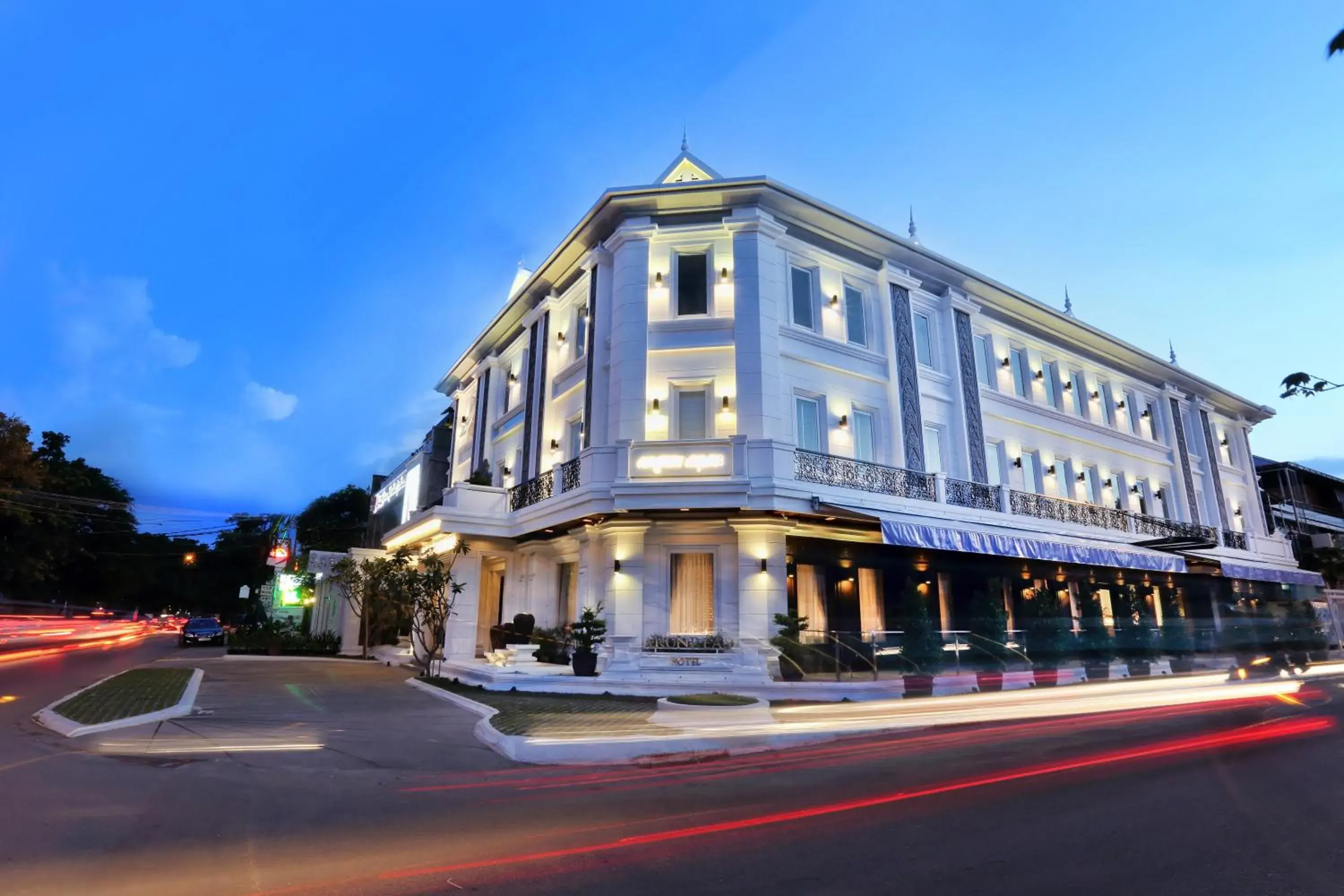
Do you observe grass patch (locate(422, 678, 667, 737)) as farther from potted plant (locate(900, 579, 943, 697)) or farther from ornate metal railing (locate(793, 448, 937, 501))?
ornate metal railing (locate(793, 448, 937, 501))

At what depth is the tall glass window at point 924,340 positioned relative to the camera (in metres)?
20.8

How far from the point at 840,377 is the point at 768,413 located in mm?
3196

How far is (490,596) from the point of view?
22.3 meters

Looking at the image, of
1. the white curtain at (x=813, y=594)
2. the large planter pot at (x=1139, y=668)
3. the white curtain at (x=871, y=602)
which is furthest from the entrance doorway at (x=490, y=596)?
the large planter pot at (x=1139, y=668)

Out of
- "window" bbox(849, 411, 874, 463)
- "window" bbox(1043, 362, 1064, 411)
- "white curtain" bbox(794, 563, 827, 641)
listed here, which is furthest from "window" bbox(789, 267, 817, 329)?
"window" bbox(1043, 362, 1064, 411)

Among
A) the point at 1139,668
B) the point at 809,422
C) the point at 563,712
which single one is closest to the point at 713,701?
the point at 563,712

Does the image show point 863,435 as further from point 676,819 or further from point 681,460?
point 676,819

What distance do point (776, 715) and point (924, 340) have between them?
14.1 metres

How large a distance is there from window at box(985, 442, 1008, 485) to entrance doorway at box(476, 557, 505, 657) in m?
15.2

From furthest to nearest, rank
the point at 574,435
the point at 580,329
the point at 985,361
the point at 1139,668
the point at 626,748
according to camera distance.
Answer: the point at 985,361 < the point at 580,329 < the point at 574,435 < the point at 1139,668 < the point at 626,748

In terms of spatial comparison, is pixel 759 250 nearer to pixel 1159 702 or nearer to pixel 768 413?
pixel 768 413

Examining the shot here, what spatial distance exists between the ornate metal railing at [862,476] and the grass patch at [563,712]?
623cm

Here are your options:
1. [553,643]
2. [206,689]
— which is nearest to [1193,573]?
[553,643]

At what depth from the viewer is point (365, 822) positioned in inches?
217
